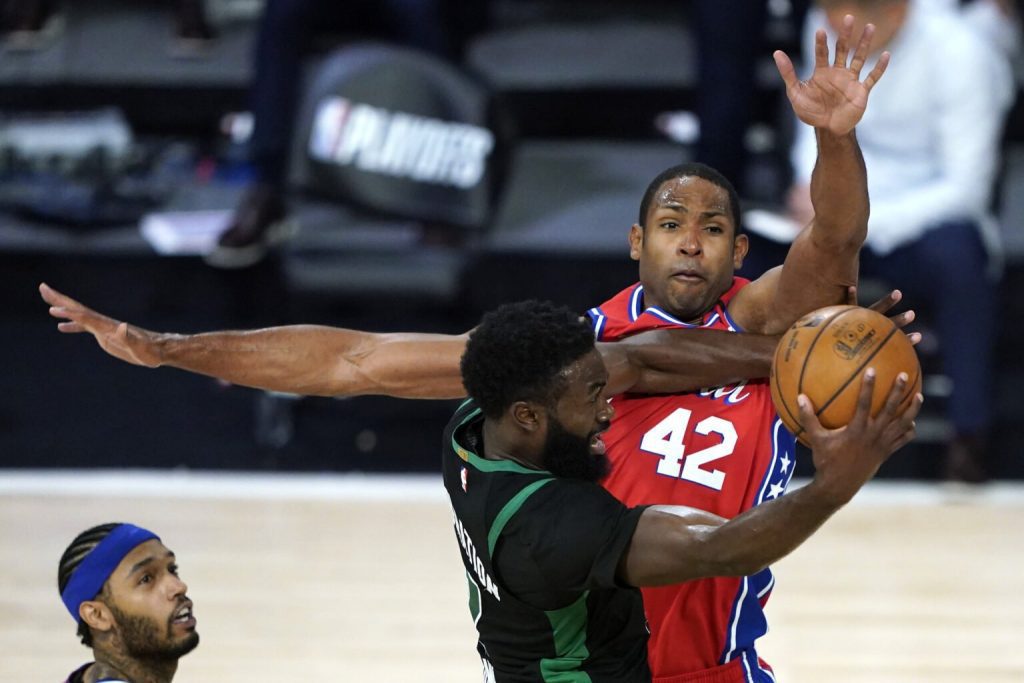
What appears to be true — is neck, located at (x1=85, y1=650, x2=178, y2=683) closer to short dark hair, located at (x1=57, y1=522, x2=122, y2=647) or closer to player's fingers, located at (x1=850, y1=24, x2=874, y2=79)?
Answer: short dark hair, located at (x1=57, y1=522, x2=122, y2=647)

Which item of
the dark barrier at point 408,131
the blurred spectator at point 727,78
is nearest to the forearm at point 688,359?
the blurred spectator at point 727,78

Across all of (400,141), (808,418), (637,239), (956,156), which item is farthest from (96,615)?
(956,156)

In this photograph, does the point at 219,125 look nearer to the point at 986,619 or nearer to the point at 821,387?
the point at 986,619

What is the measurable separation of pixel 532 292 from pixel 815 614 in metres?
2.37

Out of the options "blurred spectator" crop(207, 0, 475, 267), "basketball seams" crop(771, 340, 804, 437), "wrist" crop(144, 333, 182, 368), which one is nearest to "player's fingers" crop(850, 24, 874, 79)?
"basketball seams" crop(771, 340, 804, 437)

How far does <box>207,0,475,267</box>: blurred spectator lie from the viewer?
6988 millimetres

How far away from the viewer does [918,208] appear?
21.2 ft

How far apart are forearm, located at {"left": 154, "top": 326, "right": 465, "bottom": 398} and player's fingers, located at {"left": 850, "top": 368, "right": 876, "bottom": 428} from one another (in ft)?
3.75

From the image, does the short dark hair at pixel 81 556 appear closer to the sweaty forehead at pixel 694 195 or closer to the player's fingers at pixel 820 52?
the sweaty forehead at pixel 694 195

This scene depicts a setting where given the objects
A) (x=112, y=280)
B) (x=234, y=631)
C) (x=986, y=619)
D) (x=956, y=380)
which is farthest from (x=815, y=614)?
(x=112, y=280)

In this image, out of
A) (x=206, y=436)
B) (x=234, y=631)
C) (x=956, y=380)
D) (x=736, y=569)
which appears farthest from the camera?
(x=206, y=436)

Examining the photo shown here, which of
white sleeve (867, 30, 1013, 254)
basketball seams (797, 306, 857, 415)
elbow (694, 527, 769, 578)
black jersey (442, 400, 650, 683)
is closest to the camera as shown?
elbow (694, 527, 769, 578)

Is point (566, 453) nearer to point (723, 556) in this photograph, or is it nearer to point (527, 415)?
point (527, 415)

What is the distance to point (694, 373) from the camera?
3.23m
